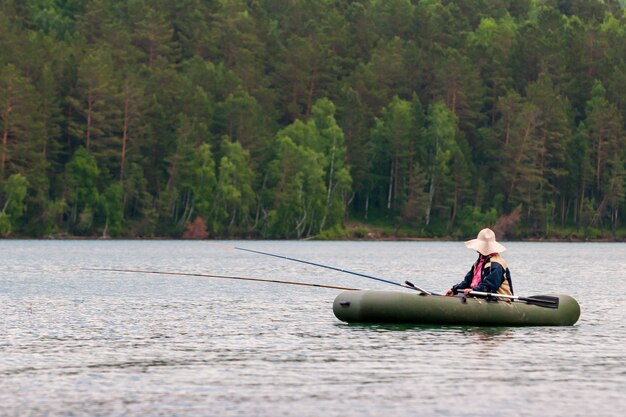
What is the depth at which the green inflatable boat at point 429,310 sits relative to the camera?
94.6 feet

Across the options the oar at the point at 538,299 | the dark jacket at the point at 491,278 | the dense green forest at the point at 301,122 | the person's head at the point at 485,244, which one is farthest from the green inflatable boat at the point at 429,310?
the dense green forest at the point at 301,122

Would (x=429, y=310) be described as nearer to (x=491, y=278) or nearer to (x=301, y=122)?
(x=491, y=278)

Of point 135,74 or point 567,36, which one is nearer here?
point 135,74

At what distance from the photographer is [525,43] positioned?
15738 cm

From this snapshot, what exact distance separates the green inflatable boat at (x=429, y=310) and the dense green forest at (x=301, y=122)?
86818 mm

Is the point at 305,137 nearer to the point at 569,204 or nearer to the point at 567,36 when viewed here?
the point at 569,204

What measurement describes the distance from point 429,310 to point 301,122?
101431 millimetres

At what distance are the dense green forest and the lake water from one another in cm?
7765

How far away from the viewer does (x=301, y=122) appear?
129750 mm

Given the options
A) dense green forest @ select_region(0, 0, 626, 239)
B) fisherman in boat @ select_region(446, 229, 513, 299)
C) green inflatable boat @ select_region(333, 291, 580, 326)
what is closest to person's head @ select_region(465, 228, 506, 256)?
fisherman in boat @ select_region(446, 229, 513, 299)

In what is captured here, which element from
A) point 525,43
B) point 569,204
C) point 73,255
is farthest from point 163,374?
point 525,43

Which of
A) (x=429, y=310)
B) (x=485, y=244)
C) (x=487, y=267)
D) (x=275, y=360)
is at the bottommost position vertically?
(x=275, y=360)

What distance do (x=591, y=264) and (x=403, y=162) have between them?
64.0 meters

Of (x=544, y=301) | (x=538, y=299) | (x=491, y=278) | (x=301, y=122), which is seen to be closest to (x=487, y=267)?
(x=491, y=278)
